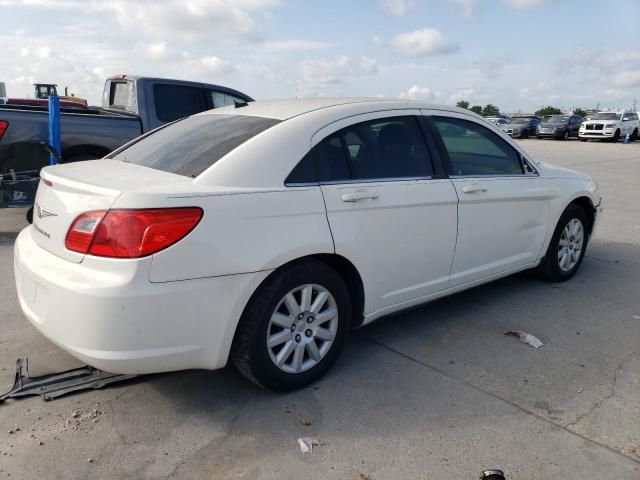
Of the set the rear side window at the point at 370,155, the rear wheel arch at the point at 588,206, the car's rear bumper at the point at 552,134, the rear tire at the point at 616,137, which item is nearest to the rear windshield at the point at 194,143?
the rear side window at the point at 370,155

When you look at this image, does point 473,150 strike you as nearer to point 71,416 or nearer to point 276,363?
point 276,363

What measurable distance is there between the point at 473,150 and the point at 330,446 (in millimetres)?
2596

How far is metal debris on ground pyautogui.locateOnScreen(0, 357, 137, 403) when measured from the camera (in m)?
3.18

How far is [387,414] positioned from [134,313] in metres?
1.43

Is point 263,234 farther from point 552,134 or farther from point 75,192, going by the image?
point 552,134

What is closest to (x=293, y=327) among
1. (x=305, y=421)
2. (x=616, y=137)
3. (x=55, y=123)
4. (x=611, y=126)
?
(x=305, y=421)

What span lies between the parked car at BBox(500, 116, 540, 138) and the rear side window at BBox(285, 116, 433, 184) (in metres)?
33.2

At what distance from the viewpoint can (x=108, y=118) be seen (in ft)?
23.9

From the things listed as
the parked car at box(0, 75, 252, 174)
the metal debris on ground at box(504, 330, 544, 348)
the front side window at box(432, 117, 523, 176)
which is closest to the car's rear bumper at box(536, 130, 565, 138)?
the parked car at box(0, 75, 252, 174)

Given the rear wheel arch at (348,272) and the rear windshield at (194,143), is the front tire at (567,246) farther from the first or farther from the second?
the rear windshield at (194,143)

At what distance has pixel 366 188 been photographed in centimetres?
338

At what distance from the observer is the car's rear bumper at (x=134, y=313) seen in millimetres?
2592

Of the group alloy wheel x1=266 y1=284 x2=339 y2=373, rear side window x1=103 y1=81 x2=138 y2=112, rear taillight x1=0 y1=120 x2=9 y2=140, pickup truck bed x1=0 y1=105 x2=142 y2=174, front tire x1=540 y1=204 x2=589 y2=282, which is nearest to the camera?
alloy wheel x1=266 y1=284 x2=339 y2=373

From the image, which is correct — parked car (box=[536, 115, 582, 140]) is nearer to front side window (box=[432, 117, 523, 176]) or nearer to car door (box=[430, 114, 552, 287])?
car door (box=[430, 114, 552, 287])
